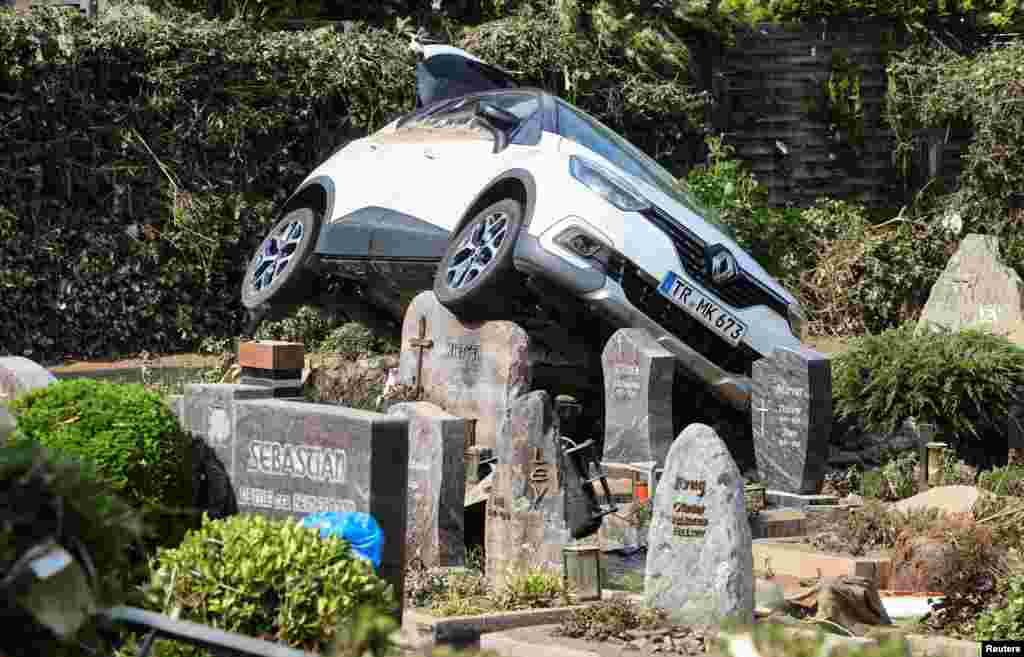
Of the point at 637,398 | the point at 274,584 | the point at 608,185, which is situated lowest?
the point at 274,584

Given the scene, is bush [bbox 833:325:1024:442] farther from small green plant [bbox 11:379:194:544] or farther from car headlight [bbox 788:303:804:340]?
small green plant [bbox 11:379:194:544]

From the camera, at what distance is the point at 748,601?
804 cm

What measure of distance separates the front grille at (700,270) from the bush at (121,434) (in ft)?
15.9

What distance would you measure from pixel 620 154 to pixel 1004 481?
11.9ft

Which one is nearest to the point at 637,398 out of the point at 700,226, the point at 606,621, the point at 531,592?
the point at 700,226

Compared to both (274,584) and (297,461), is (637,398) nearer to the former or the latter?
(297,461)

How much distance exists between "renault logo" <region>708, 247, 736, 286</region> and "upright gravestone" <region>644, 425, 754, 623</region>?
4316 mm

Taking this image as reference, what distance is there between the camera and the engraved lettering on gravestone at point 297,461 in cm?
748

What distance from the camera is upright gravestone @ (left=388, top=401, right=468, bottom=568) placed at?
9.70 metres

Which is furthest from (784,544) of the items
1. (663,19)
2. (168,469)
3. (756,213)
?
(663,19)

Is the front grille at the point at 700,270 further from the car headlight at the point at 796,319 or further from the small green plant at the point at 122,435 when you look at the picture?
the small green plant at the point at 122,435

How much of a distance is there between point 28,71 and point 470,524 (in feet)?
23.6

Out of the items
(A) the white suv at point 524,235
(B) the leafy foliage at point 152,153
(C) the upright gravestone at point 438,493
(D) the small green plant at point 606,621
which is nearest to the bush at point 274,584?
(D) the small green plant at point 606,621

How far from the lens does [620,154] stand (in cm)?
1313
